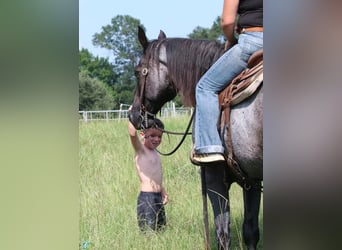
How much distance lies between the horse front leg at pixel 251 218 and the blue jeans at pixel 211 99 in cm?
17

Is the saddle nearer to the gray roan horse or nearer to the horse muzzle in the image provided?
the gray roan horse

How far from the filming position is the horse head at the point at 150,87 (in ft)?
5.34

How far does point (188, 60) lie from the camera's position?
162 centimetres

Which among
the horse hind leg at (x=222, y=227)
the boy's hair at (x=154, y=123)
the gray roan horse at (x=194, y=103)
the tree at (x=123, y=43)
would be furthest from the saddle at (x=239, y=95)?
the tree at (x=123, y=43)

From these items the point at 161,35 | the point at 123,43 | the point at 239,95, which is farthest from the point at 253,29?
the point at 123,43

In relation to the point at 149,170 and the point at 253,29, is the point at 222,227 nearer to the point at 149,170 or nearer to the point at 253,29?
the point at 149,170

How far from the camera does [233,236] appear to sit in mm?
1523

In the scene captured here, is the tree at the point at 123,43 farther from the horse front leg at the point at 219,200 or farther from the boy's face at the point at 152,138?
the horse front leg at the point at 219,200

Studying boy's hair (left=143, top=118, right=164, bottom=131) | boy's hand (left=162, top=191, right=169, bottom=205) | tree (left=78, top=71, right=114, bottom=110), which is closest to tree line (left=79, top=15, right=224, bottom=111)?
tree (left=78, top=71, right=114, bottom=110)

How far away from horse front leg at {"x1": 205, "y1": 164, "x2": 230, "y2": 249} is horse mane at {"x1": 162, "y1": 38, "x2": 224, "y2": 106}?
0.25 m

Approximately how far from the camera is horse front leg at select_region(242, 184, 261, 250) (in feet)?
4.64

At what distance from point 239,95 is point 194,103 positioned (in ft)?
0.65
